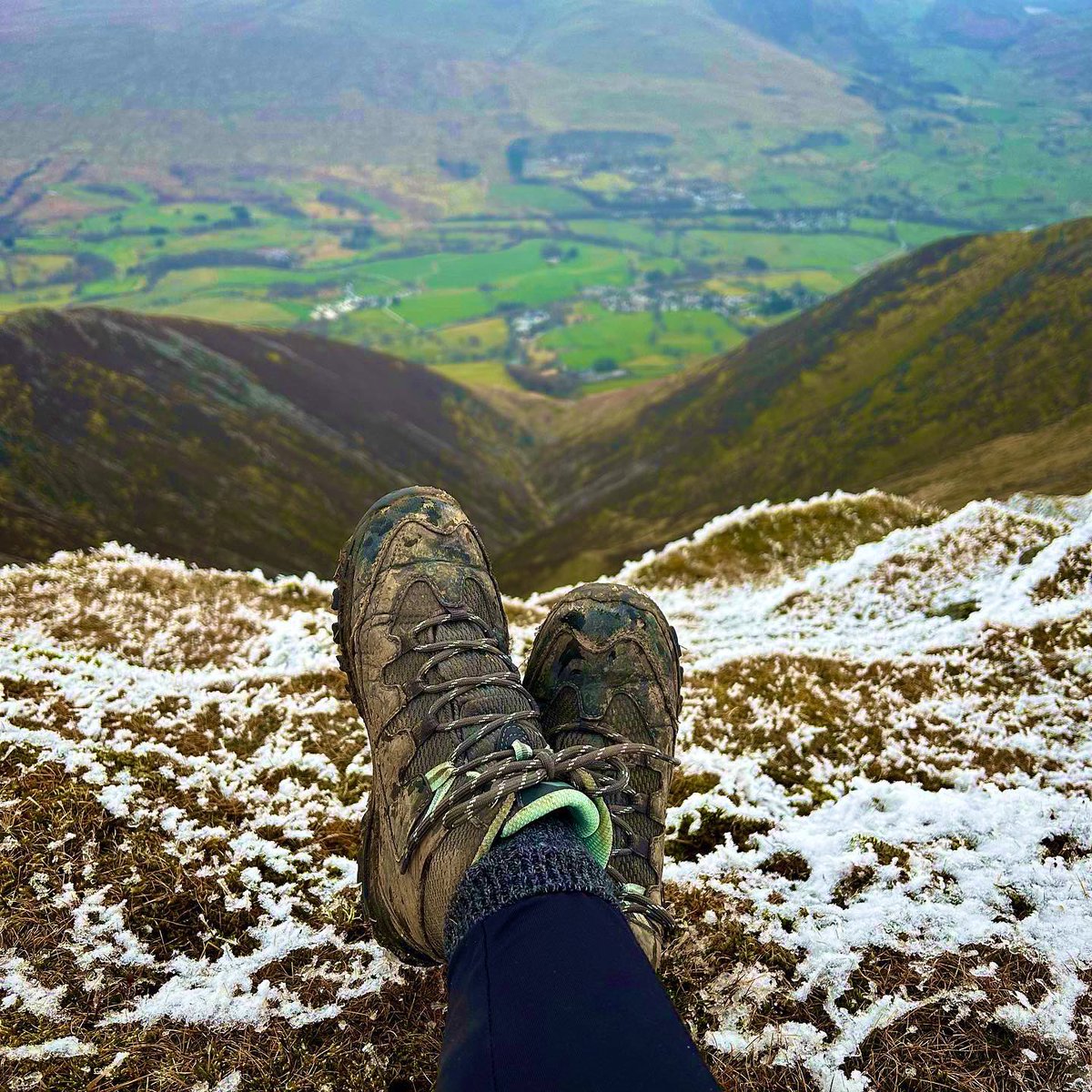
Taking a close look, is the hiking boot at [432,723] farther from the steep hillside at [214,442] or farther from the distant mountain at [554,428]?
the steep hillside at [214,442]

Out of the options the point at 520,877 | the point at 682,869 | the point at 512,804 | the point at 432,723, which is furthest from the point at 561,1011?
the point at 682,869

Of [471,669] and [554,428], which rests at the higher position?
[471,669]

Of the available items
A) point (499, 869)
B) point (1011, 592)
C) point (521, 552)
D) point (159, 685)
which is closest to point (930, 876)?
point (499, 869)

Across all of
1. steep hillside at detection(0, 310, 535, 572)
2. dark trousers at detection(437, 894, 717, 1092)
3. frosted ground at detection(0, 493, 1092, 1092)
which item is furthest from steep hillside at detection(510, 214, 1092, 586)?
dark trousers at detection(437, 894, 717, 1092)

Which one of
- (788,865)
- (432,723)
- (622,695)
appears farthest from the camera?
(788,865)

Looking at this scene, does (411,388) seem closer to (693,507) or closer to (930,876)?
(693,507)

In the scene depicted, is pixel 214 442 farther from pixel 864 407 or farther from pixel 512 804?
pixel 512 804
